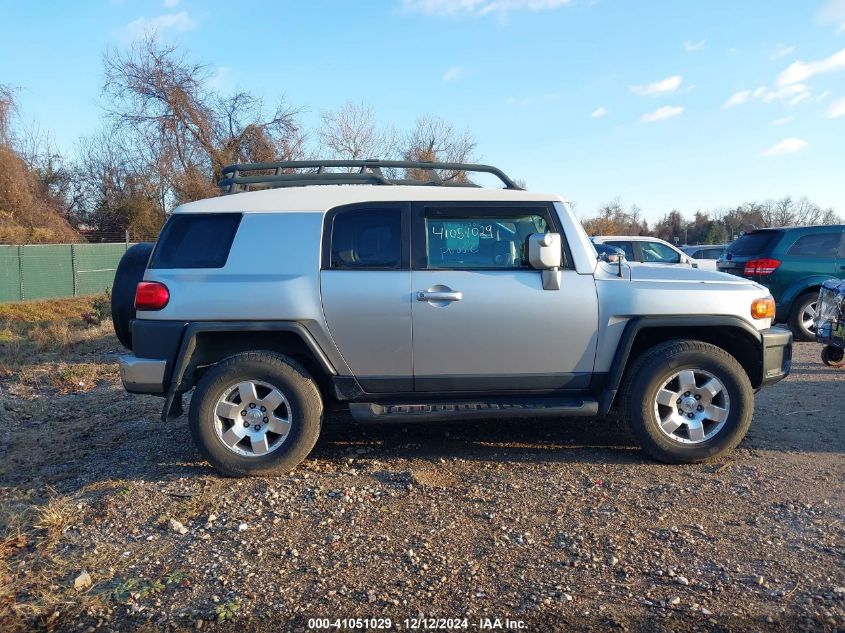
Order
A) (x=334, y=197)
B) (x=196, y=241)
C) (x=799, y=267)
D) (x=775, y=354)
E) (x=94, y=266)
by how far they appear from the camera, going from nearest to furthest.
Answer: (x=196, y=241) < (x=334, y=197) < (x=775, y=354) < (x=799, y=267) < (x=94, y=266)

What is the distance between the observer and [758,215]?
60.6m

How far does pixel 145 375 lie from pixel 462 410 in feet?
7.21

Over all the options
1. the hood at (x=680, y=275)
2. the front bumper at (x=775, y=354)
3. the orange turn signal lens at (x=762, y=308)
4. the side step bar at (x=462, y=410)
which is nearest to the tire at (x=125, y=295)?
the side step bar at (x=462, y=410)

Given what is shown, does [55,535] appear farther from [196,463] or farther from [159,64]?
[159,64]

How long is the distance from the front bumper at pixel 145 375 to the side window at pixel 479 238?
2.00m

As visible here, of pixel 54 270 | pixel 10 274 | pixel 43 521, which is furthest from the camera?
pixel 54 270

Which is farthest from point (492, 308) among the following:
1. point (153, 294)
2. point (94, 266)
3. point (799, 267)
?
point (94, 266)

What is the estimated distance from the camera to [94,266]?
24641 millimetres

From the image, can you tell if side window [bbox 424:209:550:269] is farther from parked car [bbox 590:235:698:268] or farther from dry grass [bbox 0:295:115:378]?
parked car [bbox 590:235:698:268]

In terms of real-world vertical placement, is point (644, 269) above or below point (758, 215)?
below

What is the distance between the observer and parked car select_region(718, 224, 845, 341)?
9781mm

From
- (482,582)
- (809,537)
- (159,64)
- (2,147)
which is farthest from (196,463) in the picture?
(2,147)

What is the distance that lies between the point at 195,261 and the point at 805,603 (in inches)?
160

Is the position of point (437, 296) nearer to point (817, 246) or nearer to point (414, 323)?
point (414, 323)
